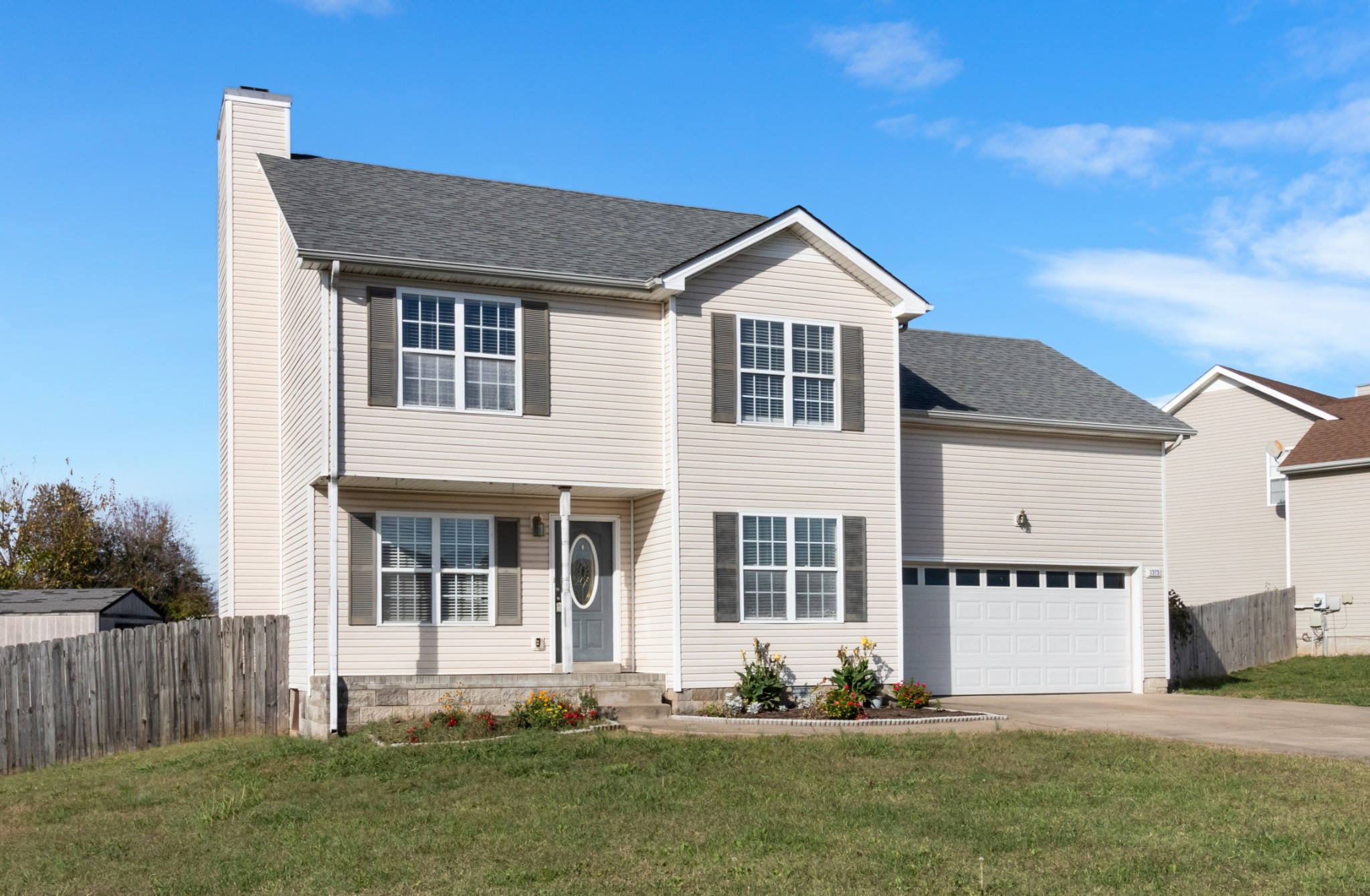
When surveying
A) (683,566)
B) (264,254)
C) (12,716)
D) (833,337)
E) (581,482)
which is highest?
(264,254)

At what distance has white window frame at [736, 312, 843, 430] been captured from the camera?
17.8 meters

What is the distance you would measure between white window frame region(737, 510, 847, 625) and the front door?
1.94m

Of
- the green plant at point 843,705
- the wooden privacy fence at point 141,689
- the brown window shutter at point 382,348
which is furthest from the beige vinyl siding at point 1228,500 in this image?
the wooden privacy fence at point 141,689

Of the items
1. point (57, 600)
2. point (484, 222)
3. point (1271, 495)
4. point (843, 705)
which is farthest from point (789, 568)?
point (1271, 495)

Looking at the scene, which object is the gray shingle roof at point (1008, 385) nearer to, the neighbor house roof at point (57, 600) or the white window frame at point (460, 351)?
the white window frame at point (460, 351)

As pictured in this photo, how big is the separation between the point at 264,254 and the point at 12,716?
732 centimetres

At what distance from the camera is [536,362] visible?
16891mm

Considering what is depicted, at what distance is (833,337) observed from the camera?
18375 mm

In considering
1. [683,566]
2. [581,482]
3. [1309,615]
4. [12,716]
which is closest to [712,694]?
[683,566]

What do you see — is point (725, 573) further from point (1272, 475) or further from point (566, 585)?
point (1272, 475)

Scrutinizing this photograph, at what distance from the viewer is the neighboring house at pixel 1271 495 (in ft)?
91.6

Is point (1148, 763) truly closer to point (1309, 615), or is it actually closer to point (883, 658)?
point (883, 658)

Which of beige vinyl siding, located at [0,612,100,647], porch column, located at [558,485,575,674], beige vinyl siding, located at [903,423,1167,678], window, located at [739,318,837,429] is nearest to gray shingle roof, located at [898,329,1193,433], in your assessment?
beige vinyl siding, located at [903,423,1167,678]

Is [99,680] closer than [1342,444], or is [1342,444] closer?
[99,680]
